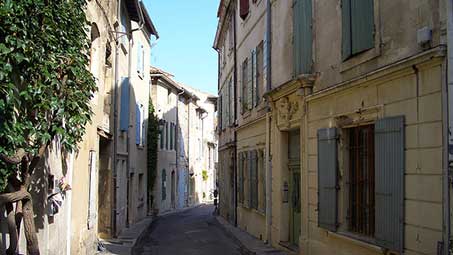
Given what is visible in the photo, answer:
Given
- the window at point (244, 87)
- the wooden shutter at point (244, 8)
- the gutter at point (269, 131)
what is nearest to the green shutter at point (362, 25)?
the gutter at point (269, 131)

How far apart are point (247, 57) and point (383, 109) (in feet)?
36.2

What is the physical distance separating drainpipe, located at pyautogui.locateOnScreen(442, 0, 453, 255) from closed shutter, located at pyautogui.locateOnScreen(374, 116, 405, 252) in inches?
38.1

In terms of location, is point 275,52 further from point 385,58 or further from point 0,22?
point 0,22

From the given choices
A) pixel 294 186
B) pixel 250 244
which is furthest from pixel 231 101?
pixel 294 186

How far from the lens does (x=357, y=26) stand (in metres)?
8.79

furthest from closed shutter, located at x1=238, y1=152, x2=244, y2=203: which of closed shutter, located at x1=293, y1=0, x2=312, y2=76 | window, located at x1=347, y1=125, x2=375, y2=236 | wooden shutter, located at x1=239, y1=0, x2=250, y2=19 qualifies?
window, located at x1=347, y1=125, x2=375, y2=236

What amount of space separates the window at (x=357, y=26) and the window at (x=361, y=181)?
46.7 inches

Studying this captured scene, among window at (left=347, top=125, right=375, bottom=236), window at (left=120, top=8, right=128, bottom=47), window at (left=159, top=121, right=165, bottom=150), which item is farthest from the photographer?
window at (left=159, top=121, right=165, bottom=150)

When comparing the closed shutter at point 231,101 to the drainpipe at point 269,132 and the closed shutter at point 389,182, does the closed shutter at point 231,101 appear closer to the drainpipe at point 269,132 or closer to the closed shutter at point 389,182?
the drainpipe at point 269,132

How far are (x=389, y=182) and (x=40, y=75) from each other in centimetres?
441

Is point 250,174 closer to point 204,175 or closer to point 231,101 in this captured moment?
→ point 231,101

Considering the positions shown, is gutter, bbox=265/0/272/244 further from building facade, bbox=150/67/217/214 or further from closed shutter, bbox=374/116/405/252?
building facade, bbox=150/67/217/214

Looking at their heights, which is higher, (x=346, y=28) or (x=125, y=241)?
(x=346, y=28)

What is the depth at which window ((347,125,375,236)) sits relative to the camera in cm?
868
